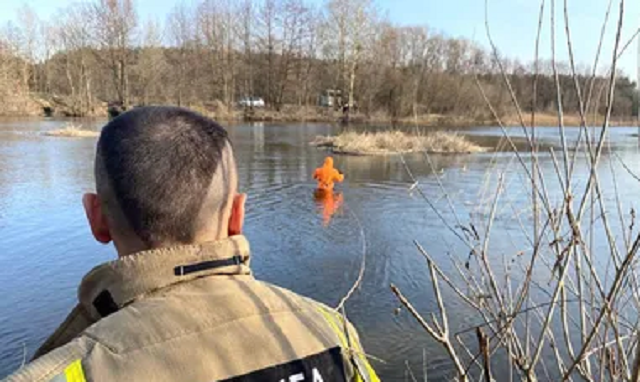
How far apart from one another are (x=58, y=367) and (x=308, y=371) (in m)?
0.48

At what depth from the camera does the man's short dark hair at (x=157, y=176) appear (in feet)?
3.85

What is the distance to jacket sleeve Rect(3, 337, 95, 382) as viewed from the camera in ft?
2.73

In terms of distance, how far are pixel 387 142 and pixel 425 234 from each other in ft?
49.7

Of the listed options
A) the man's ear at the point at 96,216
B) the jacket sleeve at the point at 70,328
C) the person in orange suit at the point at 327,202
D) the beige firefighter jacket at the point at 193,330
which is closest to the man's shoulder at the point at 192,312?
the beige firefighter jacket at the point at 193,330

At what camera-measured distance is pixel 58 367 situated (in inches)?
33.5

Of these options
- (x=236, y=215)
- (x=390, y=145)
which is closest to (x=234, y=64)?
(x=390, y=145)

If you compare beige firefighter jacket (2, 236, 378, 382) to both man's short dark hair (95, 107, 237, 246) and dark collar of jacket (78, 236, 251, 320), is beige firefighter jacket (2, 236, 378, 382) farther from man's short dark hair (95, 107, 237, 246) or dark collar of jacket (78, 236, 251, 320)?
man's short dark hair (95, 107, 237, 246)

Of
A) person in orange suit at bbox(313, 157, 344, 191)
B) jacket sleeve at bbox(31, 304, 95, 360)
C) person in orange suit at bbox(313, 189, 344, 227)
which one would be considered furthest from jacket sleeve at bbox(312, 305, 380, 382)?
person in orange suit at bbox(313, 157, 344, 191)

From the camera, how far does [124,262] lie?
1059 millimetres

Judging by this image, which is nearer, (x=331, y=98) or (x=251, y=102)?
(x=251, y=102)

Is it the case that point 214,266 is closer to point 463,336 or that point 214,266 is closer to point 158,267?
point 158,267

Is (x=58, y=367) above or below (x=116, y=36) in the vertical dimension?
below

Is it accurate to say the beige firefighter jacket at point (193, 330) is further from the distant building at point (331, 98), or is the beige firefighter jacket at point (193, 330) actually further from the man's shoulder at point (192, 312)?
the distant building at point (331, 98)

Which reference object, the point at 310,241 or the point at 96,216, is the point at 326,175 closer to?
the point at 310,241
